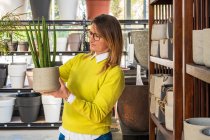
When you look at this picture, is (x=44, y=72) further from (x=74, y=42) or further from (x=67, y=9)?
(x=74, y=42)

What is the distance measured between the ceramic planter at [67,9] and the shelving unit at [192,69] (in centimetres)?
289

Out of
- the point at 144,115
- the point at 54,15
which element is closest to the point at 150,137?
the point at 144,115

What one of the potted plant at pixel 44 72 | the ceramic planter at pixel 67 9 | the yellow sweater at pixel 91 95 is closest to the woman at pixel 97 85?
the yellow sweater at pixel 91 95

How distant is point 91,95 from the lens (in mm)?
1821

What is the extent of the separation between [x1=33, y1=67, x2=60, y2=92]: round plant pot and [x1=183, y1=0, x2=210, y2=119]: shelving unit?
1.86 feet

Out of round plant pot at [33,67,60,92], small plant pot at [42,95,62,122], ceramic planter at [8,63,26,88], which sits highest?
round plant pot at [33,67,60,92]

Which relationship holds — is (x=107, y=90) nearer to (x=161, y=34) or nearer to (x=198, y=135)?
(x=161, y=34)

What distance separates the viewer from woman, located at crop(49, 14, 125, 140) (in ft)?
5.63

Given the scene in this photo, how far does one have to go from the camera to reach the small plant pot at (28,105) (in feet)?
13.7

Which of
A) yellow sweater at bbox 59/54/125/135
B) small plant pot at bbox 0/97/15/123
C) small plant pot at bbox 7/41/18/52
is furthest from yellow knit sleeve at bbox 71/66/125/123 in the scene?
small plant pot at bbox 7/41/18/52

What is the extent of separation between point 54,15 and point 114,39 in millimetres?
3991

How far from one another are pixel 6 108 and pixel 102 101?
2.81 meters

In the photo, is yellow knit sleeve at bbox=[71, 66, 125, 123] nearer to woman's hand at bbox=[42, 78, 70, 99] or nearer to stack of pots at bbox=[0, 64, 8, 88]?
woman's hand at bbox=[42, 78, 70, 99]

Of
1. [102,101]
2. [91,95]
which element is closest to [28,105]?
[91,95]
